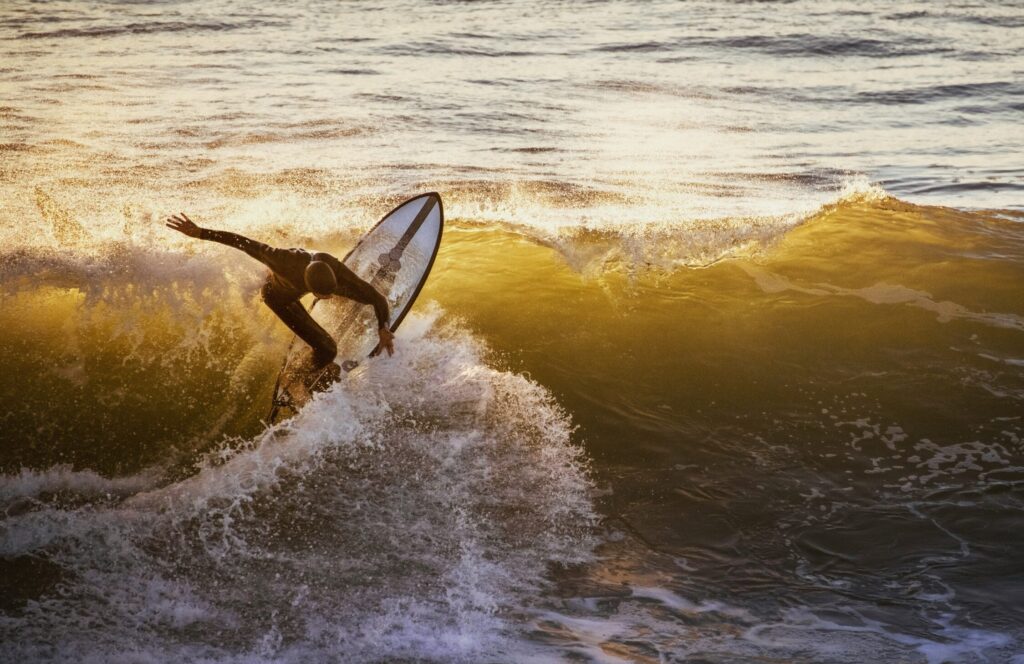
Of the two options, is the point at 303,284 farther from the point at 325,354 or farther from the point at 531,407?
the point at 531,407

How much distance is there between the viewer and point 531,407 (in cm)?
730

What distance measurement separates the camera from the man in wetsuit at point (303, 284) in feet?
20.7

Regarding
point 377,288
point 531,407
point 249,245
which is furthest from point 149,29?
point 531,407

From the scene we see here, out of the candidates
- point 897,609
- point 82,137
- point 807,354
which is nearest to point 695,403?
point 807,354

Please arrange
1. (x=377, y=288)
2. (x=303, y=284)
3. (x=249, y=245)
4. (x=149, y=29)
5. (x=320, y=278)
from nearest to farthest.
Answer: (x=320, y=278) < (x=249, y=245) < (x=303, y=284) < (x=377, y=288) < (x=149, y=29)

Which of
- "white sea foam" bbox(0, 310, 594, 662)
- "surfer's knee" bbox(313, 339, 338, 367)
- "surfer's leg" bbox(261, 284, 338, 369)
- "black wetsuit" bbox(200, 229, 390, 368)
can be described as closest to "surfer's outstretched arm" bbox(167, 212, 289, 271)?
"black wetsuit" bbox(200, 229, 390, 368)

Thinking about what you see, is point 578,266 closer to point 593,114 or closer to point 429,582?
point 429,582

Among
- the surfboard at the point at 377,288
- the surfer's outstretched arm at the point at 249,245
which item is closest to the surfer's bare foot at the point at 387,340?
the surfboard at the point at 377,288

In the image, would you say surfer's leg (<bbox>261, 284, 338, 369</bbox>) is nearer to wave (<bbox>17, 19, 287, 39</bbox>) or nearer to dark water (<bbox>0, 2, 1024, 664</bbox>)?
dark water (<bbox>0, 2, 1024, 664</bbox>)

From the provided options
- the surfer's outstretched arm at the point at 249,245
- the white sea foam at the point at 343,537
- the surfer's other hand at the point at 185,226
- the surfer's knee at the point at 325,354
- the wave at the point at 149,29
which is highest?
the wave at the point at 149,29

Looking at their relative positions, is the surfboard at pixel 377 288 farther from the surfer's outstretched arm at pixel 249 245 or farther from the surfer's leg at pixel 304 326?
the surfer's outstretched arm at pixel 249 245

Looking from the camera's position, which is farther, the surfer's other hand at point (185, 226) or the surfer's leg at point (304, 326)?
the surfer's leg at point (304, 326)

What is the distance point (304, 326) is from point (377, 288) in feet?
3.84

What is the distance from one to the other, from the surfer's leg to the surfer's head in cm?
41
